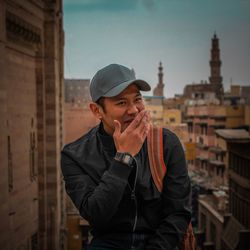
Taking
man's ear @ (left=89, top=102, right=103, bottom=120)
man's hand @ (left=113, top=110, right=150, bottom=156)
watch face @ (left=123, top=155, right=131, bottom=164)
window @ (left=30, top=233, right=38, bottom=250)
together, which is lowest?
window @ (left=30, top=233, right=38, bottom=250)

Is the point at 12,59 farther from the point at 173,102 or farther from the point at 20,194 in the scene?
the point at 173,102

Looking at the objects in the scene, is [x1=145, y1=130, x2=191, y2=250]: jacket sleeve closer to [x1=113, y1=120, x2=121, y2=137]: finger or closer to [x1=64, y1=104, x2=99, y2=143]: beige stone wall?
[x1=113, y1=120, x2=121, y2=137]: finger

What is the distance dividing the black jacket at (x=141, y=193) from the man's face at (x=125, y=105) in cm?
17

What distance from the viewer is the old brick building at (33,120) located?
25.2 ft

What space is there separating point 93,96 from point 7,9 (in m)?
5.76

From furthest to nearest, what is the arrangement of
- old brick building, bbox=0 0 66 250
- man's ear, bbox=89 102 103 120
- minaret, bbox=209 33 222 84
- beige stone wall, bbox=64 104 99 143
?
minaret, bbox=209 33 222 84 < beige stone wall, bbox=64 104 99 143 < old brick building, bbox=0 0 66 250 < man's ear, bbox=89 102 103 120

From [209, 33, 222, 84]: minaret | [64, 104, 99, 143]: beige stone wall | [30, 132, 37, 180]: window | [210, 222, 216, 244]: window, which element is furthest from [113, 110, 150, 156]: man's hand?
[209, 33, 222, 84]: minaret

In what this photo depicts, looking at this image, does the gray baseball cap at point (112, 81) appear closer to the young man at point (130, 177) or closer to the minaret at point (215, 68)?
the young man at point (130, 177)

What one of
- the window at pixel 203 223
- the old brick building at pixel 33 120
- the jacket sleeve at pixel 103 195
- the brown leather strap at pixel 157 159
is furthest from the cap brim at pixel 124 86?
the window at pixel 203 223

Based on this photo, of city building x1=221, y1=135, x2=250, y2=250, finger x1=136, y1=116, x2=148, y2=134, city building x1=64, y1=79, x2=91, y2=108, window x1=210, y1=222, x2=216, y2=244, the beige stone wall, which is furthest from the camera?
city building x1=64, y1=79, x2=91, y2=108

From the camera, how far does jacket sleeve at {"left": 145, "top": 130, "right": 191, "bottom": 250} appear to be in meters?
2.11

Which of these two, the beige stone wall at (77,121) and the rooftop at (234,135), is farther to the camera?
the beige stone wall at (77,121)

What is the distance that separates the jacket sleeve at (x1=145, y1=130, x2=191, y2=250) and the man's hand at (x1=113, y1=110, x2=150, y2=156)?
0.55ft

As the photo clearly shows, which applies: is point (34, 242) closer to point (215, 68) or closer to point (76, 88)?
point (76, 88)
